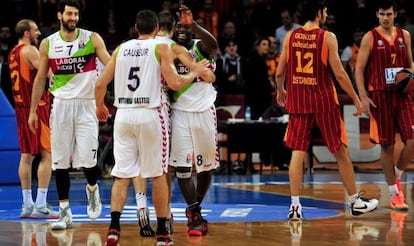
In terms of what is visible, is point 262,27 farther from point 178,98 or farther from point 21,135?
point 178,98

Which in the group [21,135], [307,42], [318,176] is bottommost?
[318,176]

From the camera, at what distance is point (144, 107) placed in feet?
29.4

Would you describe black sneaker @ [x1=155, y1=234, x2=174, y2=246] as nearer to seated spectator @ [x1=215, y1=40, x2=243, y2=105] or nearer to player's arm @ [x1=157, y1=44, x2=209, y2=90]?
player's arm @ [x1=157, y1=44, x2=209, y2=90]

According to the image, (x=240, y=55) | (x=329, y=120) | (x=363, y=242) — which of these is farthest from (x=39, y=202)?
(x=240, y=55)

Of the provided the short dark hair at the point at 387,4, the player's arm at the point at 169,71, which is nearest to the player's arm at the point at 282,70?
the short dark hair at the point at 387,4

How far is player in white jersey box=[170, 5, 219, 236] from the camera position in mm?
9820

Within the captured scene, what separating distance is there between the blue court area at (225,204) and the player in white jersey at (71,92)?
2.49ft

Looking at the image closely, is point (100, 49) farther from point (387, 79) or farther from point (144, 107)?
point (387, 79)

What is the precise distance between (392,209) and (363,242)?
2.77 m

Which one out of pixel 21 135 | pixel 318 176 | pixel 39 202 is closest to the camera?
pixel 39 202

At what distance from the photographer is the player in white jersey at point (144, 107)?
894 cm

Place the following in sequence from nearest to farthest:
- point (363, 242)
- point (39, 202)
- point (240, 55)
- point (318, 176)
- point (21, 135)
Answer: point (363, 242) < point (39, 202) < point (21, 135) < point (318, 176) < point (240, 55)

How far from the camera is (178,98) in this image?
32.4 feet

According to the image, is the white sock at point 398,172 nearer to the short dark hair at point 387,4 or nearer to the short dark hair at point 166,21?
the short dark hair at point 387,4
